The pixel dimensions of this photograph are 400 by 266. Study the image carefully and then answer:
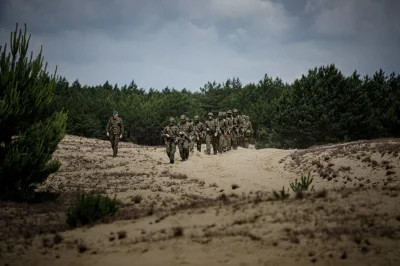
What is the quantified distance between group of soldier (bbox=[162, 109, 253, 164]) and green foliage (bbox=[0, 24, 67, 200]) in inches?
295

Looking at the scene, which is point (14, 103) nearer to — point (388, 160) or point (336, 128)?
point (388, 160)

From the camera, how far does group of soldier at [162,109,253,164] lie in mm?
18875

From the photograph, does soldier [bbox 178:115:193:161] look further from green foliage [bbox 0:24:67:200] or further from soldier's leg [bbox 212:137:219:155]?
green foliage [bbox 0:24:67:200]

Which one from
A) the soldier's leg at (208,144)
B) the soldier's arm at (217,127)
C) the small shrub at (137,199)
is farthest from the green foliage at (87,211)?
the soldier's arm at (217,127)

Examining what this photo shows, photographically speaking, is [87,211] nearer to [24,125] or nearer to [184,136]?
[24,125]

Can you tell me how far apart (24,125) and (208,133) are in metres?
13.4

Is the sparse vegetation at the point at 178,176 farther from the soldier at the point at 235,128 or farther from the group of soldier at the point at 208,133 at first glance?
the soldier at the point at 235,128

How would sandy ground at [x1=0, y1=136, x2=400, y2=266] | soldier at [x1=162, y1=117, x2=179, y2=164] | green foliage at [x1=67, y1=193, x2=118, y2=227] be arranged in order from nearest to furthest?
sandy ground at [x1=0, y1=136, x2=400, y2=266] < green foliage at [x1=67, y1=193, x2=118, y2=227] < soldier at [x1=162, y1=117, x2=179, y2=164]

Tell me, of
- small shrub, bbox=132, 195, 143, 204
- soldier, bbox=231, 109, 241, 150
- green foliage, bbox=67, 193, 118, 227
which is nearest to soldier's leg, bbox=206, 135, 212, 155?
soldier, bbox=231, 109, 241, 150

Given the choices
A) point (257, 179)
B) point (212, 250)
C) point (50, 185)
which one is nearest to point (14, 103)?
point (50, 185)

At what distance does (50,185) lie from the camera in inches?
582

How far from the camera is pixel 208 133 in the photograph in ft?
76.7

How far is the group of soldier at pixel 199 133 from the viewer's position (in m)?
18.9

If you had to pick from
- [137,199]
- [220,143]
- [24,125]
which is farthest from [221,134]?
[24,125]
